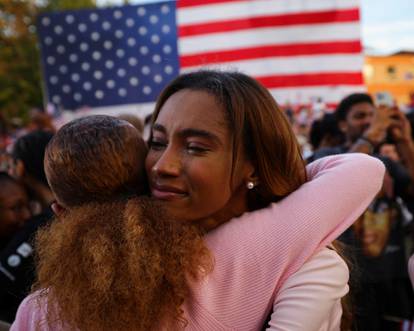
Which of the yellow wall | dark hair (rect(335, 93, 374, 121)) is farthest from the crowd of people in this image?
the yellow wall

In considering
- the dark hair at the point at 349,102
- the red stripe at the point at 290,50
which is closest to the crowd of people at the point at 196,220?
the dark hair at the point at 349,102

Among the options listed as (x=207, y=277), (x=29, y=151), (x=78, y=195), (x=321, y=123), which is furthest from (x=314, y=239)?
(x=321, y=123)

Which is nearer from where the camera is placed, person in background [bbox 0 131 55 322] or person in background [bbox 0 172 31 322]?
person in background [bbox 0 131 55 322]

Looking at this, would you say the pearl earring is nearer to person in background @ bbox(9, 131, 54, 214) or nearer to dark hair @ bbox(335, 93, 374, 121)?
person in background @ bbox(9, 131, 54, 214)

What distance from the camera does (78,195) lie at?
1.25 meters

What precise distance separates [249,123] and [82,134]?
0.45 meters

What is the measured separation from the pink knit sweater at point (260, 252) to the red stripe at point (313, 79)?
10.3 feet

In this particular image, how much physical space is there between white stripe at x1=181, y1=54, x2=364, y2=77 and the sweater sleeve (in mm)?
3140

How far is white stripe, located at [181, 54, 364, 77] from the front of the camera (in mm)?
4406

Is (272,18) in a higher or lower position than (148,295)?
higher

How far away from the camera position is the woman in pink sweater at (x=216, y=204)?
1107mm

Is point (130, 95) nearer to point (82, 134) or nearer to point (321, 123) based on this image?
point (321, 123)

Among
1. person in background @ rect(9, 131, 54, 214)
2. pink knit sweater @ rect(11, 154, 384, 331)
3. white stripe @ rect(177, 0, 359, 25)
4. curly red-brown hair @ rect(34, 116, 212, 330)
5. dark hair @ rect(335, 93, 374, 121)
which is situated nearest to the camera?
curly red-brown hair @ rect(34, 116, 212, 330)

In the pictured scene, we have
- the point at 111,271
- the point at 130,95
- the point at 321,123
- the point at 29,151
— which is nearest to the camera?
the point at 111,271
